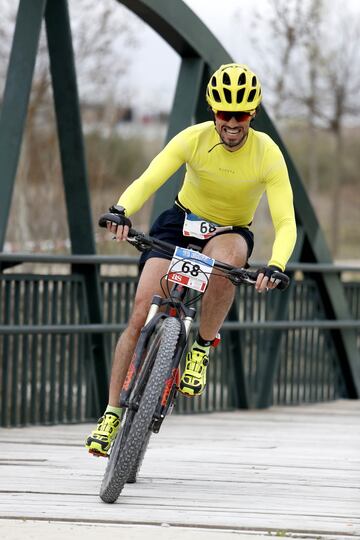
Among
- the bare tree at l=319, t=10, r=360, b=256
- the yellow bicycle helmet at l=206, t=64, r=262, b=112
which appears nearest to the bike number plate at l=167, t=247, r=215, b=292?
the yellow bicycle helmet at l=206, t=64, r=262, b=112

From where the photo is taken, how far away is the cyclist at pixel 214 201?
5957 millimetres

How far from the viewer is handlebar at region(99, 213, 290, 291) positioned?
18.5 ft

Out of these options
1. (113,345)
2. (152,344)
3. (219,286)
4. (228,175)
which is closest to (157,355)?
(152,344)

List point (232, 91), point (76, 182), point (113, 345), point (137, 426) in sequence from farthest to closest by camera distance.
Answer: point (113, 345)
point (76, 182)
point (232, 91)
point (137, 426)

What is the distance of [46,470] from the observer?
6559 millimetres

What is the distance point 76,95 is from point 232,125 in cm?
347

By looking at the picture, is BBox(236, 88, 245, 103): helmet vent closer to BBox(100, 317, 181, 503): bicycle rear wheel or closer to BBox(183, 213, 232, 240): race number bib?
BBox(183, 213, 232, 240): race number bib

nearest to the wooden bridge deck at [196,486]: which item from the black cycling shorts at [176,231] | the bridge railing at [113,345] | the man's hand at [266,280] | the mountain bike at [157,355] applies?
the mountain bike at [157,355]

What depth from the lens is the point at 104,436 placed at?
5961 mm

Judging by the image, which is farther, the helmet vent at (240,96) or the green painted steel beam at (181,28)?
the green painted steel beam at (181,28)

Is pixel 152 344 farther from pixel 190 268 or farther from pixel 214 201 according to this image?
pixel 214 201

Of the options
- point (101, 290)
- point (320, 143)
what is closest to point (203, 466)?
point (101, 290)

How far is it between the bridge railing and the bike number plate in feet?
8.86

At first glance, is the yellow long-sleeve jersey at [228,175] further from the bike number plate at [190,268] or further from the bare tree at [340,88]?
the bare tree at [340,88]
